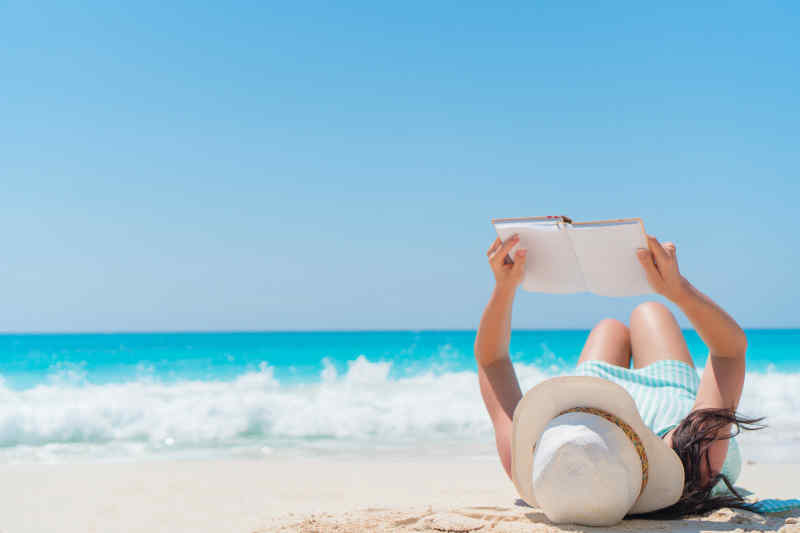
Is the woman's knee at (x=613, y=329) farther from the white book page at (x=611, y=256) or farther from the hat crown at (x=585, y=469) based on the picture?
the hat crown at (x=585, y=469)

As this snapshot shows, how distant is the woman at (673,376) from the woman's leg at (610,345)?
0.04 feet

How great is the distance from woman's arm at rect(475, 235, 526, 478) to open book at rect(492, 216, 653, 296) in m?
0.07

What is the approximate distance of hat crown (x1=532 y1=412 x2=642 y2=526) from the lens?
2645 mm

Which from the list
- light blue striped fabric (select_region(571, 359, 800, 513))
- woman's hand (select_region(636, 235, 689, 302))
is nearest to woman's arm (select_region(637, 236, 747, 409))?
woman's hand (select_region(636, 235, 689, 302))

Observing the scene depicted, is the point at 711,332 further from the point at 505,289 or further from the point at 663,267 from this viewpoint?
the point at 505,289

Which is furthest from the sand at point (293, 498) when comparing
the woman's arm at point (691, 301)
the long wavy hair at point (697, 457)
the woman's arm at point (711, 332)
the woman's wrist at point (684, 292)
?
the woman's wrist at point (684, 292)

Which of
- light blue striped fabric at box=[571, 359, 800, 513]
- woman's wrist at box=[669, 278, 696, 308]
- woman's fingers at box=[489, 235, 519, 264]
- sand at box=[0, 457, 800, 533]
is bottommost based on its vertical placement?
sand at box=[0, 457, 800, 533]

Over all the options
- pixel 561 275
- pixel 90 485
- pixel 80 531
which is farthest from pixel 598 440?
pixel 90 485

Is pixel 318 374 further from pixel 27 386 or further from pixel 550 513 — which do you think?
pixel 550 513

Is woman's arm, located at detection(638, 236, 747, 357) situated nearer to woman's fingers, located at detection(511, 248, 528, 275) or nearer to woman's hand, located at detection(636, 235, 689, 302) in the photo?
woman's hand, located at detection(636, 235, 689, 302)

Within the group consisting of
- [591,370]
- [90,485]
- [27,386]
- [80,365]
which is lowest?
[90,485]

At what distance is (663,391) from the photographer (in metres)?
3.85

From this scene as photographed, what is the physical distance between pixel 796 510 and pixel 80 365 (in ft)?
85.4

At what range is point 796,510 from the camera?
11.5 ft
